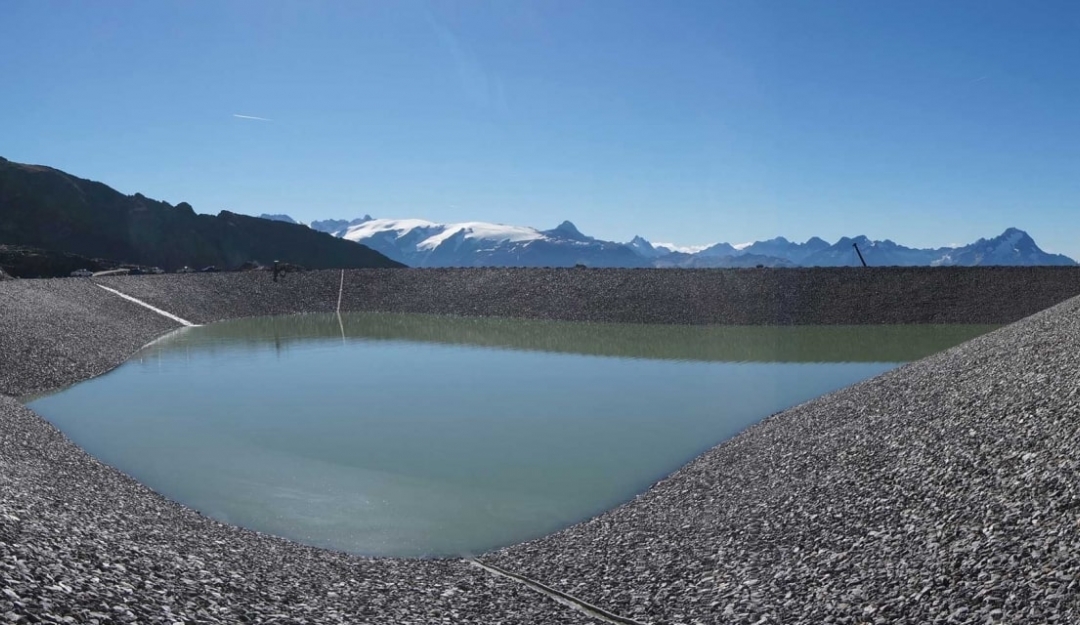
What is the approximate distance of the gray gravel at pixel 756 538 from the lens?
34.3 ft

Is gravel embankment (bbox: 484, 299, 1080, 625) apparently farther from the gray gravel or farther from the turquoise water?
the turquoise water

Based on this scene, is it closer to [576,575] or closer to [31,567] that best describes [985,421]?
[576,575]

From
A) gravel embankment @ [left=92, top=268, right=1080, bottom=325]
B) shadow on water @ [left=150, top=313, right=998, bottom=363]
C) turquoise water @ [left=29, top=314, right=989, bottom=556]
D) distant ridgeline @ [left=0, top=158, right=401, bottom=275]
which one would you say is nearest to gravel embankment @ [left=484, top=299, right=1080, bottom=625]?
turquoise water @ [left=29, top=314, right=989, bottom=556]

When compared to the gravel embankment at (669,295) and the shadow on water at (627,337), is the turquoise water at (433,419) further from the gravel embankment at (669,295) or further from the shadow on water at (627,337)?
the gravel embankment at (669,295)

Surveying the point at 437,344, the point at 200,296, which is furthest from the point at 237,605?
the point at 200,296

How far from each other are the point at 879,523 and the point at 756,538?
2368 mm

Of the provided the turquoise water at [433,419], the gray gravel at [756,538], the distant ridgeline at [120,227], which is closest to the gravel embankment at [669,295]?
the turquoise water at [433,419]

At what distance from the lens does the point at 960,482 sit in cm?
1416

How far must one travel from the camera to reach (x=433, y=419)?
101 ft

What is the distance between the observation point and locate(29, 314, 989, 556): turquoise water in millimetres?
19781

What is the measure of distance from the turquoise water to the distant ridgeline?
97.6 metres

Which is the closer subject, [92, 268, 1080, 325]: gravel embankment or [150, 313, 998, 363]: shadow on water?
[150, 313, 998, 363]: shadow on water

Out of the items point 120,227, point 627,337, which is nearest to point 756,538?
point 627,337

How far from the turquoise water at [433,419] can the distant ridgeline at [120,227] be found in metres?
97.6
